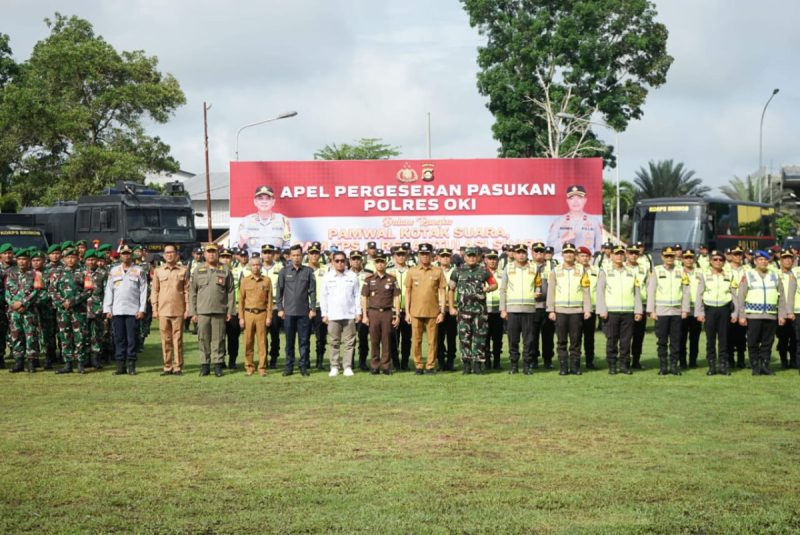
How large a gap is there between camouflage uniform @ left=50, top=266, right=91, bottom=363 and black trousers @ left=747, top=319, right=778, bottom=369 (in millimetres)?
9989

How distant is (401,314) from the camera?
53.9ft

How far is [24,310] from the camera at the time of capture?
1630 centimetres

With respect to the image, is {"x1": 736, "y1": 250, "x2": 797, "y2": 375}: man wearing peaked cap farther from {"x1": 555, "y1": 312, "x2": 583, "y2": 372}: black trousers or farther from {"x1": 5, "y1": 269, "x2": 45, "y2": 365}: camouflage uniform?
{"x1": 5, "y1": 269, "x2": 45, "y2": 365}: camouflage uniform

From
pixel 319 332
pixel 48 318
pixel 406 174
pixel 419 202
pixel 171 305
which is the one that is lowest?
pixel 319 332

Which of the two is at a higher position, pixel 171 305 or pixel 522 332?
pixel 171 305

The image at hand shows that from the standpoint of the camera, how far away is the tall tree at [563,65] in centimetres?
4738

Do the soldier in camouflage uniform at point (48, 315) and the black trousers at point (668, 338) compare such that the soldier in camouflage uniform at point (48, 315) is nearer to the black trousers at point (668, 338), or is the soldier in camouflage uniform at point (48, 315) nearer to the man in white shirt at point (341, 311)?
the man in white shirt at point (341, 311)

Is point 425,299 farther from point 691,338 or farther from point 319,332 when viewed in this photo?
point 691,338

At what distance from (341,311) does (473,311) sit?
6.41 ft

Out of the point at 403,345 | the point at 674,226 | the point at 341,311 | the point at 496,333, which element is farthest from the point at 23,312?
the point at 674,226

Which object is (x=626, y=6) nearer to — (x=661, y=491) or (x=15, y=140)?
(x=15, y=140)

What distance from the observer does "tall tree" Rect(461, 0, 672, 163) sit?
155 ft

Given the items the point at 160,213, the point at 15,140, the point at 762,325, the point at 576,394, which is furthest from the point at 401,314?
the point at 15,140

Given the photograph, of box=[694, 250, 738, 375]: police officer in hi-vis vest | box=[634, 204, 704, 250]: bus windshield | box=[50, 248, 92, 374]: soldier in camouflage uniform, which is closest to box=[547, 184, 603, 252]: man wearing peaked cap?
box=[634, 204, 704, 250]: bus windshield
